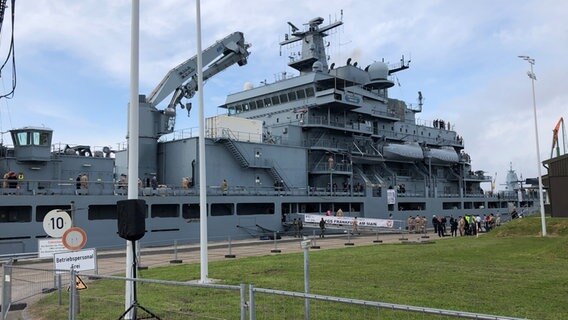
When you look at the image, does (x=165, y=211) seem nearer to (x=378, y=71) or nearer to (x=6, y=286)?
(x=6, y=286)

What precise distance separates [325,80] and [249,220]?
1757 cm

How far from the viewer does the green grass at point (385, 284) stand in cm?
909

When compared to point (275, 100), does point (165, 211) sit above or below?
below

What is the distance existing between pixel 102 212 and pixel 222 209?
26.4 feet

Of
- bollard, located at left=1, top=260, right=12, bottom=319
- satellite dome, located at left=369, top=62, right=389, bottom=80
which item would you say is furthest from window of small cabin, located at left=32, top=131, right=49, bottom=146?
satellite dome, located at left=369, top=62, right=389, bottom=80

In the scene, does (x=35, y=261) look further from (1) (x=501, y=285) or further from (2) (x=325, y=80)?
(2) (x=325, y=80)

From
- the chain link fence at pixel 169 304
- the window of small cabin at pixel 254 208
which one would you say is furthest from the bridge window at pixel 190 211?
the chain link fence at pixel 169 304

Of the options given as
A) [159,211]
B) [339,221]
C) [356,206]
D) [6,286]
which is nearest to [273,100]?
[356,206]

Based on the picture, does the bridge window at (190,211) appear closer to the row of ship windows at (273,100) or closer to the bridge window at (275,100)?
the row of ship windows at (273,100)

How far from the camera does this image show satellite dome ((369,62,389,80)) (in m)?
53.2

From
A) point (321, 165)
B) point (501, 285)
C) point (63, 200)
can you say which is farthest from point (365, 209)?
point (501, 285)

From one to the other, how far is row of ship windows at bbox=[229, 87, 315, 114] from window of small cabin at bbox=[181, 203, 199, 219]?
688 inches

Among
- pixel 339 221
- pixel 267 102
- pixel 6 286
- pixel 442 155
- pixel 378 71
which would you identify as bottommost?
pixel 6 286

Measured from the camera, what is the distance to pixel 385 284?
470 inches
